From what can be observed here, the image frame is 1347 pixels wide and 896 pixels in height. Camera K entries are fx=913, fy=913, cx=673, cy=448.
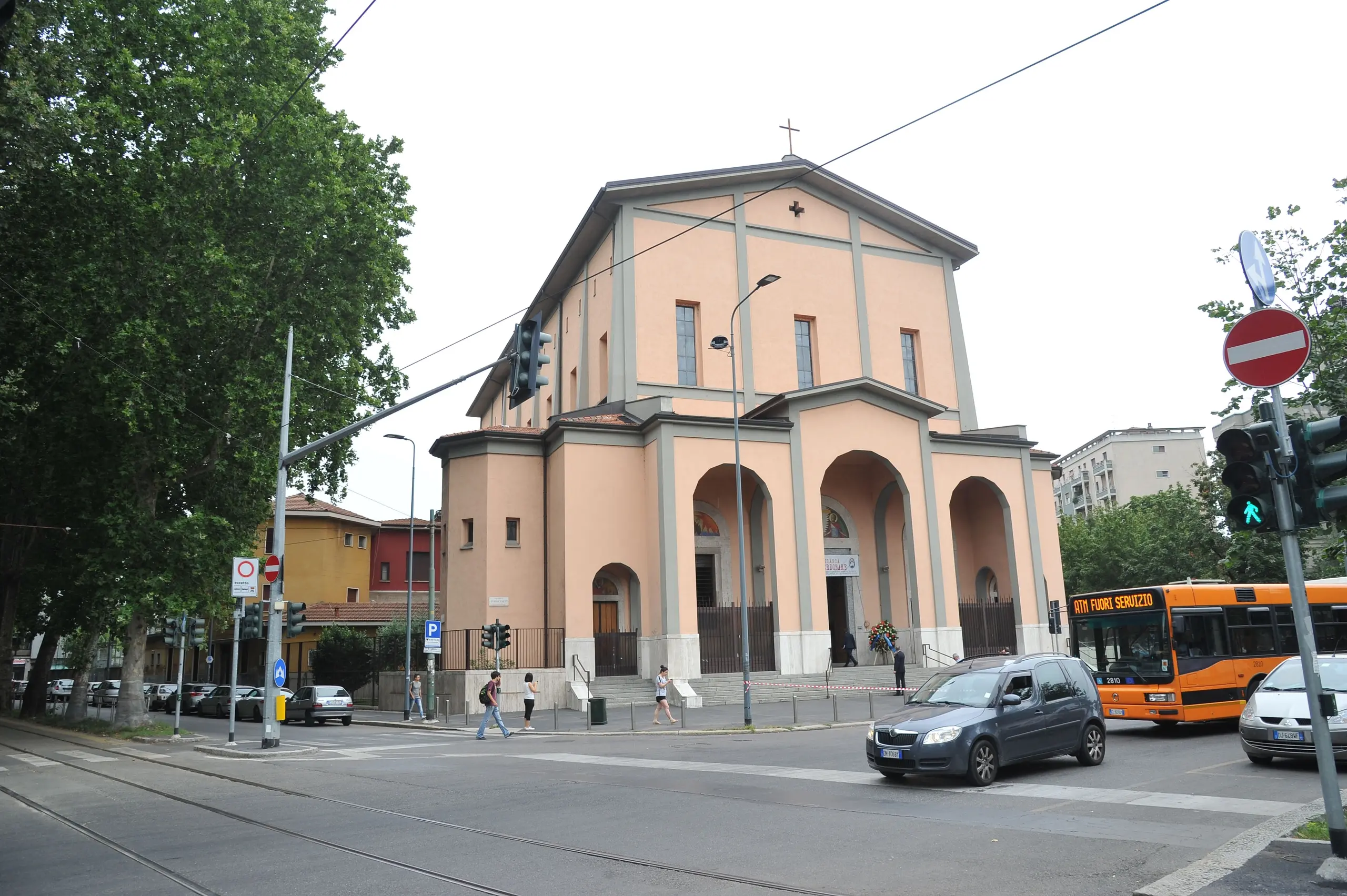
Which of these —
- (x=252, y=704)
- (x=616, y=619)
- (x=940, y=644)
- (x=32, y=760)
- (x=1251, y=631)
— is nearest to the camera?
(x=1251, y=631)

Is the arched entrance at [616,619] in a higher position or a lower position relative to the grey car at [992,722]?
higher

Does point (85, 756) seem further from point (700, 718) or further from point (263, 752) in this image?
point (700, 718)

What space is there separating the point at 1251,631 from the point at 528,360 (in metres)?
14.1

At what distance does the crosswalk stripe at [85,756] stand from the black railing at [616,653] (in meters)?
13.9

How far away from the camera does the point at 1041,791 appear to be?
34.9 feet

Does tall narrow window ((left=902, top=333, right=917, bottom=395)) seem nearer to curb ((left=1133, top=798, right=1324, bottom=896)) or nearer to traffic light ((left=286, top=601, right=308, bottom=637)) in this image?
traffic light ((left=286, top=601, right=308, bottom=637))

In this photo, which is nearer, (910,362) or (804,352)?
(804,352)

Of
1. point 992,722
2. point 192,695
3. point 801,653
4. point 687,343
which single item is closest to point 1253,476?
point 992,722

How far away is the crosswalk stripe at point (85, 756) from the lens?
18500mm

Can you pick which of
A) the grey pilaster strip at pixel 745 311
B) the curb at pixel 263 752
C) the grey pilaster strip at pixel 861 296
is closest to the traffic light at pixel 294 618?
the curb at pixel 263 752

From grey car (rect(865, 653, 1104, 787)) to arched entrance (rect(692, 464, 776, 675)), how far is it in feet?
54.2

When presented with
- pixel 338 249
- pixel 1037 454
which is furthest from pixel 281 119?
pixel 1037 454

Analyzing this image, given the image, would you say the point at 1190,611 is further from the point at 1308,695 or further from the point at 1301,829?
the point at 1308,695

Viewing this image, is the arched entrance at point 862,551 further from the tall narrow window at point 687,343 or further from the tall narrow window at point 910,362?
the tall narrow window at point 687,343
